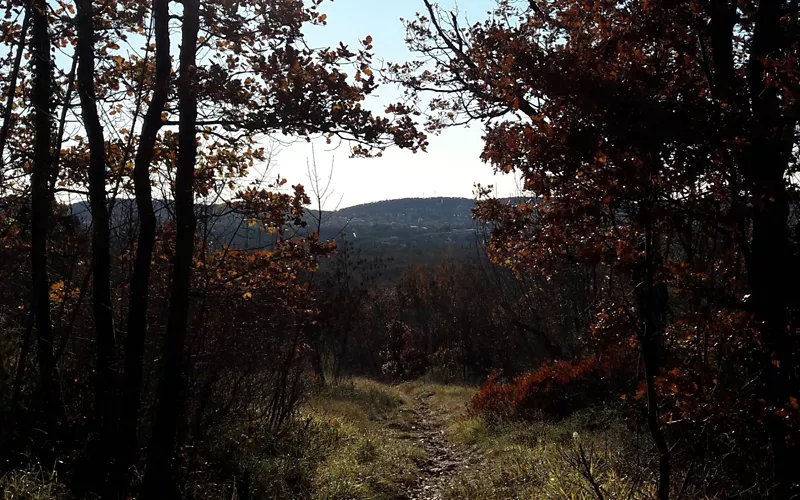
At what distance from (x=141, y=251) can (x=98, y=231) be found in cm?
75

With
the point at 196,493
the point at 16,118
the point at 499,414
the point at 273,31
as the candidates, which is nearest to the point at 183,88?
the point at 273,31

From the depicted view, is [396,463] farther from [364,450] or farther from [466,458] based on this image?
[466,458]

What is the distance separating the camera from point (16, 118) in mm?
6418

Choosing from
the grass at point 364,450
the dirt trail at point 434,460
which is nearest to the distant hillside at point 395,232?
the grass at point 364,450

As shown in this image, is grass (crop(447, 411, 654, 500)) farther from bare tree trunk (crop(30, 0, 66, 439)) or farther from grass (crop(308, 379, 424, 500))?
bare tree trunk (crop(30, 0, 66, 439))

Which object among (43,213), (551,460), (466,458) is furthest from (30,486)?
(466,458)

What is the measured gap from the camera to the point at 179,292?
5035mm

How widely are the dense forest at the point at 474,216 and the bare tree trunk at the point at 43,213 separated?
32 mm

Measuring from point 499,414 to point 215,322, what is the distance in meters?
5.67

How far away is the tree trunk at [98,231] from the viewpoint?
18.2 ft

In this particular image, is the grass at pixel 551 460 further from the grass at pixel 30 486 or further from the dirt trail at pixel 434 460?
the grass at pixel 30 486

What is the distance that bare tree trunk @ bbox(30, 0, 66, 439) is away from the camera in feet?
18.3

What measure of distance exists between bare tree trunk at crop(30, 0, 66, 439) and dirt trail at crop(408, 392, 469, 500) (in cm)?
410

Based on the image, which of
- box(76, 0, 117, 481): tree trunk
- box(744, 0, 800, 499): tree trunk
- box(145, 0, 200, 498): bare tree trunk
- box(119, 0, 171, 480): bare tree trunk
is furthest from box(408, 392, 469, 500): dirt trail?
box(744, 0, 800, 499): tree trunk
